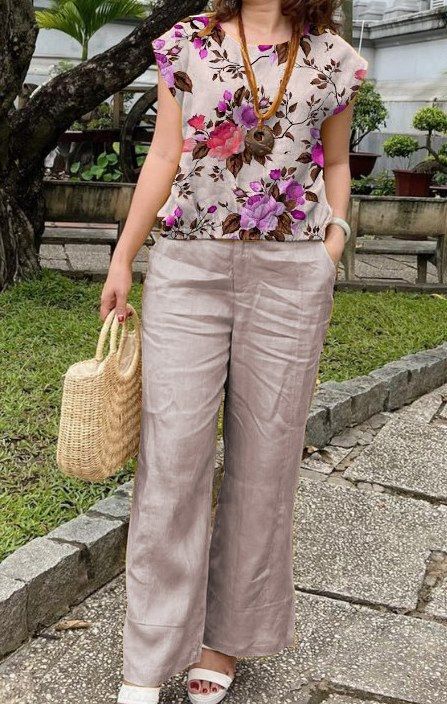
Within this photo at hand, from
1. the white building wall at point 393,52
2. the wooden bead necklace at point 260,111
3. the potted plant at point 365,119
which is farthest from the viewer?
the white building wall at point 393,52

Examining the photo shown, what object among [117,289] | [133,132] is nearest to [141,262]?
[133,132]

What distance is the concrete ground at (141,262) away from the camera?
8094mm

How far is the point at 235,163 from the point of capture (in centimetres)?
217

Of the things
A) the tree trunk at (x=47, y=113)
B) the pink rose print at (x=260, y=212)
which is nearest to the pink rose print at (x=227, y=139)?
the pink rose print at (x=260, y=212)

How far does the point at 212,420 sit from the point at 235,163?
56 centimetres

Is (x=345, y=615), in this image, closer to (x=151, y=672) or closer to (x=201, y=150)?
(x=151, y=672)

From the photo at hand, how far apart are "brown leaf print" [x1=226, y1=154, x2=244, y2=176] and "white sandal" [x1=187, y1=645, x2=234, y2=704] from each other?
1.14 m

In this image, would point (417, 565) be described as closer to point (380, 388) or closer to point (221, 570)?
point (221, 570)

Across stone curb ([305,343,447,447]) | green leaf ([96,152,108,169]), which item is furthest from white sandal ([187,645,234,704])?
green leaf ([96,152,108,169])

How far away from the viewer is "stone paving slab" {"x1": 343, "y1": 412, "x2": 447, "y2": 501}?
13.4 feet

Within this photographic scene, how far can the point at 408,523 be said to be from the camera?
12.1ft

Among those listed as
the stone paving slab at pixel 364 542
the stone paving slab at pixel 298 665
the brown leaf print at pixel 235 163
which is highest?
the brown leaf print at pixel 235 163

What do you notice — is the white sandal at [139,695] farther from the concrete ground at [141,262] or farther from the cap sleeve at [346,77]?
the concrete ground at [141,262]

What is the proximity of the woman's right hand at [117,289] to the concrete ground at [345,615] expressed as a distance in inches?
35.9
